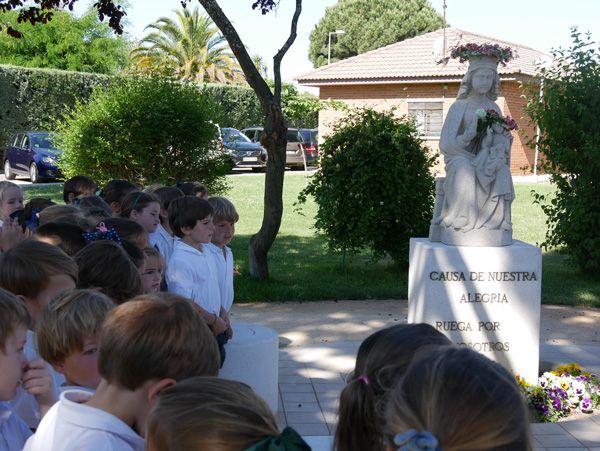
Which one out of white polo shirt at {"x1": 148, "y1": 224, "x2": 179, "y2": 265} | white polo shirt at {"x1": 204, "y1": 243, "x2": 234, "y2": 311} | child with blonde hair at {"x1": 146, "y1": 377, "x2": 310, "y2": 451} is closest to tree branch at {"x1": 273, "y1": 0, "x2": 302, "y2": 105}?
white polo shirt at {"x1": 148, "y1": 224, "x2": 179, "y2": 265}

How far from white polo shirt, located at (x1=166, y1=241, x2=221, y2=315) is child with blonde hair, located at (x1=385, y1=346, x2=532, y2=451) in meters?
3.42

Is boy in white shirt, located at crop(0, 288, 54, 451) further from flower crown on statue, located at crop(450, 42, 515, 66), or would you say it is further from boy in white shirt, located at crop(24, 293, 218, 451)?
flower crown on statue, located at crop(450, 42, 515, 66)

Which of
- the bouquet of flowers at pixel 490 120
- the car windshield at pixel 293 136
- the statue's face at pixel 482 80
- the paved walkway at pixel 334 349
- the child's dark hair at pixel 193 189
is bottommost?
the paved walkway at pixel 334 349

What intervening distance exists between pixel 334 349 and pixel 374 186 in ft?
12.3

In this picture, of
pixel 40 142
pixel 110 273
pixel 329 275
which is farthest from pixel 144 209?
→ pixel 40 142

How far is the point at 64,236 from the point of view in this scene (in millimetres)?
4129

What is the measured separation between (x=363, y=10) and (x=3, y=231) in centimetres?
5905

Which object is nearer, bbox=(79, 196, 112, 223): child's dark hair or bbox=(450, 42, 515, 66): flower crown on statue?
bbox=(79, 196, 112, 223): child's dark hair

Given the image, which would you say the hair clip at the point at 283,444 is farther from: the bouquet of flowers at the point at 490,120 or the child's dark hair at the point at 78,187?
the child's dark hair at the point at 78,187

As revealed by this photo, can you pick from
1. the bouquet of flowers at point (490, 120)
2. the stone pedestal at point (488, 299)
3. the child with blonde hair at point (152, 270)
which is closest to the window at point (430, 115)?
the bouquet of flowers at point (490, 120)

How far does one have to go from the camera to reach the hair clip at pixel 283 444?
5.08 feet

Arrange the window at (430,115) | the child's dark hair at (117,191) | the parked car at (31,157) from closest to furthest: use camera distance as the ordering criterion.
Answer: the child's dark hair at (117,191)
the parked car at (31,157)
the window at (430,115)

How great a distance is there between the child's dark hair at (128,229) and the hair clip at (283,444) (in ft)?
9.96

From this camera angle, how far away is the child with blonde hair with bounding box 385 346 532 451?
1.48 m
